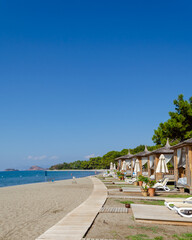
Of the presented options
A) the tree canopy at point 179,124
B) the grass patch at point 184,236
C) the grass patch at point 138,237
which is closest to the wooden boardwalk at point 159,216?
the grass patch at point 184,236

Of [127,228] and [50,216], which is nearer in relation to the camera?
[127,228]

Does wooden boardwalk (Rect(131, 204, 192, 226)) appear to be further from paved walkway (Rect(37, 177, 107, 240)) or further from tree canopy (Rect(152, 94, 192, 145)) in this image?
tree canopy (Rect(152, 94, 192, 145))

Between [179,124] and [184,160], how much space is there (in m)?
13.1

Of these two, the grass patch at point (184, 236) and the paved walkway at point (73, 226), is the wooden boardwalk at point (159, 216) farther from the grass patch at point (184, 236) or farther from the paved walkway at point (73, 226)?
the paved walkway at point (73, 226)

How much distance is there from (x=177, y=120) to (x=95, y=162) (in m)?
98.7

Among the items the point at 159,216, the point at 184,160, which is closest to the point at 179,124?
A: the point at 184,160

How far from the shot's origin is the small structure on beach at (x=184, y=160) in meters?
12.3

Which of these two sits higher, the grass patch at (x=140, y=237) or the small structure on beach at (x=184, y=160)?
the small structure on beach at (x=184, y=160)

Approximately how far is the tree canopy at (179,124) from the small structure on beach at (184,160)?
11.8 m

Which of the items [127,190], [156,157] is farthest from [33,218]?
[156,157]

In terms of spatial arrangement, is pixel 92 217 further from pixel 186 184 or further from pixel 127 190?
pixel 186 184

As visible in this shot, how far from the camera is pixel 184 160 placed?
47.0ft

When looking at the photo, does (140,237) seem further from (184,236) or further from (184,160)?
(184,160)

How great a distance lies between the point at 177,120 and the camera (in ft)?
89.9
